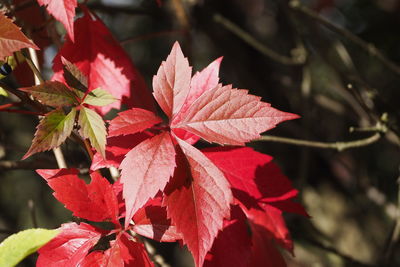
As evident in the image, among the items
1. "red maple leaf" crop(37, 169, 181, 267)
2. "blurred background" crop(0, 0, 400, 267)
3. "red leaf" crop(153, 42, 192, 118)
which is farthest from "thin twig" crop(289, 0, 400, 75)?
"red maple leaf" crop(37, 169, 181, 267)

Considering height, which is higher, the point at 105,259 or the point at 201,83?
the point at 201,83

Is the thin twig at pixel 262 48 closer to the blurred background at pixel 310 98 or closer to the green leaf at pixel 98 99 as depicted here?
the blurred background at pixel 310 98

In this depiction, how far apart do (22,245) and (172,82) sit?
328 mm

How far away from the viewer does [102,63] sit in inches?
37.8

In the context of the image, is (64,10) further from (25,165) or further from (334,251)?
(334,251)

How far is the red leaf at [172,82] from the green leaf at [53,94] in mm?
130

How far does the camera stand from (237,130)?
27.3 inches

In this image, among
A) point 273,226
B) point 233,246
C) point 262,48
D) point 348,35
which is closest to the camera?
point 233,246

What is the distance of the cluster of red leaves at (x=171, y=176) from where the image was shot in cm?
67

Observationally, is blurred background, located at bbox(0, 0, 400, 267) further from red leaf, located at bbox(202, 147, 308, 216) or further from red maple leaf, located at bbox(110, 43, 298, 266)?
red maple leaf, located at bbox(110, 43, 298, 266)

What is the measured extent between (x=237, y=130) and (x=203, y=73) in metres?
0.15

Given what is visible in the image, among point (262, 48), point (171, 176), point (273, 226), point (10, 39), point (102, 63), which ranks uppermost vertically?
point (10, 39)

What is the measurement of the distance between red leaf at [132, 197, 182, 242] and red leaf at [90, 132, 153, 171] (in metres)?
0.09

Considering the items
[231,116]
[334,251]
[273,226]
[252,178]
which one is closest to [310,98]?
[334,251]
